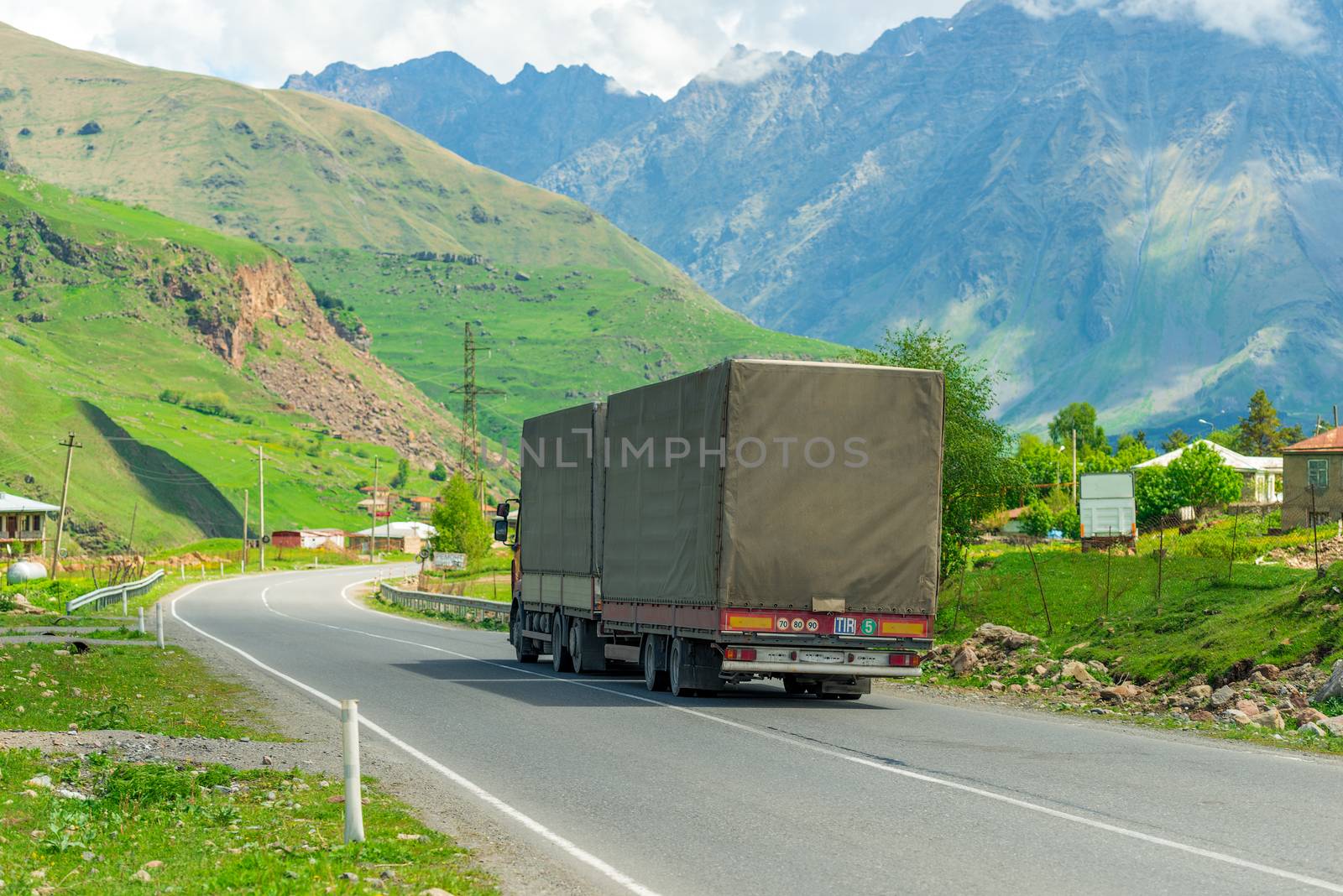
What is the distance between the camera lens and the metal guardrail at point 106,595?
5284cm

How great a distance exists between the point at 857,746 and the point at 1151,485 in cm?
8155

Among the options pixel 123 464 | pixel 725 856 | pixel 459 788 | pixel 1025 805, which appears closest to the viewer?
pixel 725 856

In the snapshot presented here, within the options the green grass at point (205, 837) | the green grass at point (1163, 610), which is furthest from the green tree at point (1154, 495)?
the green grass at point (205, 837)

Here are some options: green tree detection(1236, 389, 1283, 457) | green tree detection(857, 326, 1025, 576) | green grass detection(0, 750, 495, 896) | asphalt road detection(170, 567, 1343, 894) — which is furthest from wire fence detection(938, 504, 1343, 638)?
green tree detection(1236, 389, 1283, 457)

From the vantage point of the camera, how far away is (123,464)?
174000mm

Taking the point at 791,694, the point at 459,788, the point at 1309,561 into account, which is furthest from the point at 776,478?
the point at 1309,561

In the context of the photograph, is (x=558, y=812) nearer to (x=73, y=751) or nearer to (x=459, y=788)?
(x=459, y=788)

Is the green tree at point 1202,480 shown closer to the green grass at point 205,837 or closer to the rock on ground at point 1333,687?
the rock on ground at point 1333,687

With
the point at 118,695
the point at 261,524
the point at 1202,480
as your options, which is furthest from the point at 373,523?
the point at 118,695

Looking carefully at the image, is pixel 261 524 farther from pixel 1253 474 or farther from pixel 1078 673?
pixel 1078 673

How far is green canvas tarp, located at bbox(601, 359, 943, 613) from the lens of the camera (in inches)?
813

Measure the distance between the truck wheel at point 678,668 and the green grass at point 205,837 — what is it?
29.1ft

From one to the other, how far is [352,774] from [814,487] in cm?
1139

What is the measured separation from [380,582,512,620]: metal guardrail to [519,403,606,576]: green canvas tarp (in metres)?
16.8
